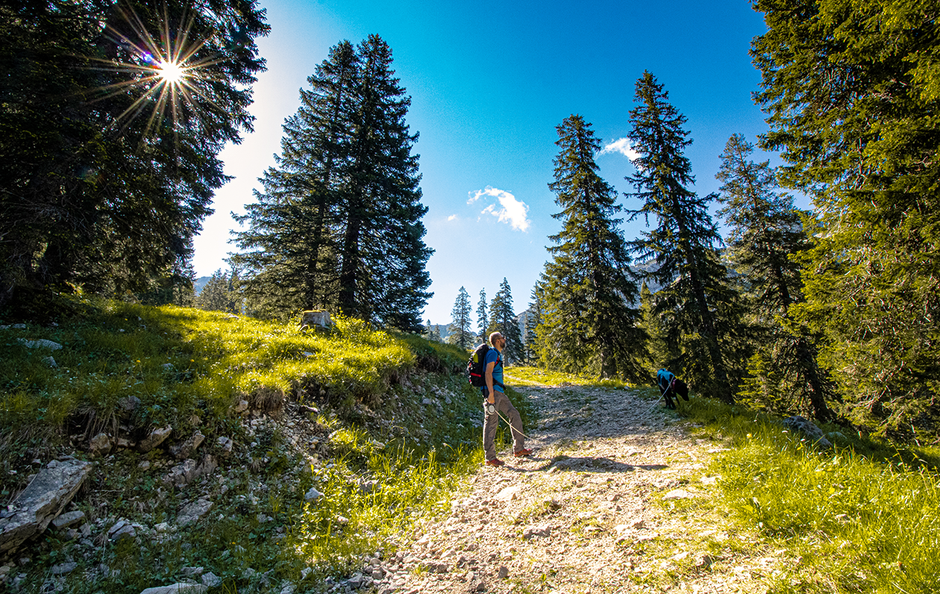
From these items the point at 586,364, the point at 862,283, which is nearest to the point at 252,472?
the point at 862,283

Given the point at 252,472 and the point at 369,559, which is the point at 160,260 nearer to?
the point at 252,472

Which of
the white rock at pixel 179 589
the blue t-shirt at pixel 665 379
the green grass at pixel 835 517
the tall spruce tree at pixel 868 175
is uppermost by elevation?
the tall spruce tree at pixel 868 175

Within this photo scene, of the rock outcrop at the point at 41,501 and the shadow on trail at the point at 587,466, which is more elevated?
the rock outcrop at the point at 41,501

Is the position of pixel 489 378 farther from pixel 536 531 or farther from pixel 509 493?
pixel 536 531

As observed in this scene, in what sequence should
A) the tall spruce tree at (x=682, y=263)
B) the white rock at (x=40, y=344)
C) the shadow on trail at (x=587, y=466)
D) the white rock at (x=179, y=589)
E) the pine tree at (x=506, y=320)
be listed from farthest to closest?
the pine tree at (x=506, y=320) < the tall spruce tree at (x=682, y=263) < the white rock at (x=40, y=344) < the shadow on trail at (x=587, y=466) < the white rock at (x=179, y=589)

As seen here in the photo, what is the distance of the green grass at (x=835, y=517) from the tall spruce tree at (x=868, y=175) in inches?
185

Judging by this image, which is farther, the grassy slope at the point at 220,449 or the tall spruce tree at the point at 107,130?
the tall spruce tree at the point at 107,130

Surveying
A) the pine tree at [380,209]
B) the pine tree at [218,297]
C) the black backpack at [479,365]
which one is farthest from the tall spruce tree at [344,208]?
the pine tree at [218,297]

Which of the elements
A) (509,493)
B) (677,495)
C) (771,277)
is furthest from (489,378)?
(771,277)

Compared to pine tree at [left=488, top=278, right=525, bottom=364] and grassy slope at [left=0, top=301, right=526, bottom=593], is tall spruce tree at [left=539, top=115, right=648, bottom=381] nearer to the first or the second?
grassy slope at [left=0, top=301, right=526, bottom=593]

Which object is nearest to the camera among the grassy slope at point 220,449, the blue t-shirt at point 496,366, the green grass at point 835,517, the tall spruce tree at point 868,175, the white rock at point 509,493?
the green grass at point 835,517

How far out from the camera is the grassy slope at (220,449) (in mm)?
3168

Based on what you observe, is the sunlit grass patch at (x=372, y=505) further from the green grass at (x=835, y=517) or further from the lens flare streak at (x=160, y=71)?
the lens flare streak at (x=160, y=71)

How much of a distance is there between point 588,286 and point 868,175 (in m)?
11.0
